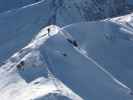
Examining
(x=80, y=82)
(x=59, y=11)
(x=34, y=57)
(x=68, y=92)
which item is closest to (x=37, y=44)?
(x=34, y=57)

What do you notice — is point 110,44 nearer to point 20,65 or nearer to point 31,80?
point 20,65

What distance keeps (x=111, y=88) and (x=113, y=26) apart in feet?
5.70

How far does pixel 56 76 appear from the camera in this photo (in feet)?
16.8

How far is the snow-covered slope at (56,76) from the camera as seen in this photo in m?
4.95

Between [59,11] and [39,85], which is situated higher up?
[39,85]

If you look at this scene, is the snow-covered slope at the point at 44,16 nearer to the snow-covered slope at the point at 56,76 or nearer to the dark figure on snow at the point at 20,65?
the snow-covered slope at the point at 56,76

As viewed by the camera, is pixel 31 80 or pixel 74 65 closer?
pixel 31 80

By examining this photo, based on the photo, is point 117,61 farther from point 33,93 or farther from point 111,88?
point 33,93

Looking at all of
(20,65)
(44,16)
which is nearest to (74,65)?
(20,65)

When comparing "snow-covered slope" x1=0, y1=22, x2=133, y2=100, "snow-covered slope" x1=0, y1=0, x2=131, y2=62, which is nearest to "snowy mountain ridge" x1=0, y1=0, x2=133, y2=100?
"snow-covered slope" x1=0, y1=22, x2=133, y2=100

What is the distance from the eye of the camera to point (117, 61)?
6305 mm

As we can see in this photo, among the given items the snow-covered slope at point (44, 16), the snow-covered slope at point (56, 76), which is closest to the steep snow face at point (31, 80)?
the snow-covered slope at point (56, 76)

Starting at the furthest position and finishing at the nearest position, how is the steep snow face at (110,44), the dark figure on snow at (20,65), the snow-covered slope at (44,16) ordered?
the snow-covered slope at (44,16) → the steep snow face at (110,44) → the dark figure on snow at (20,65)

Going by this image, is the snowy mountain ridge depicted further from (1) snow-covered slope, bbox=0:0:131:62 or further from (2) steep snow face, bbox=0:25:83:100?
(1) snow-covered slope, bbox=0:0:131:62
